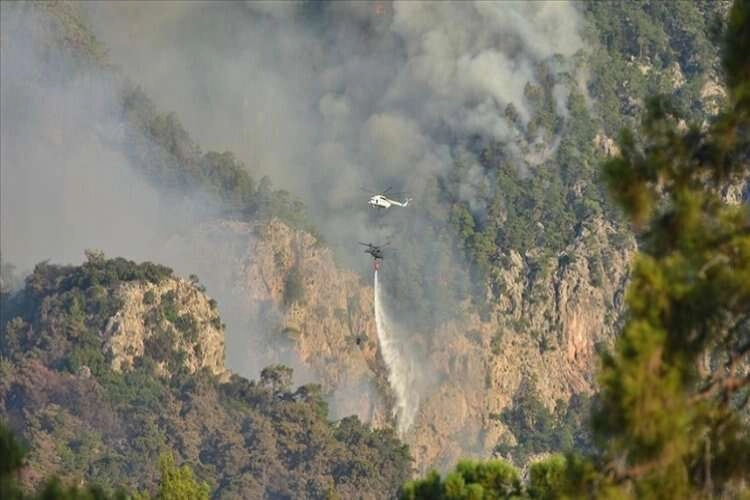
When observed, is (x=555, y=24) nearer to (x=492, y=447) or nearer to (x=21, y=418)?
(x=492, y=447)

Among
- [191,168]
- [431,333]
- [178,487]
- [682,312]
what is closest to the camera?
[682,312]

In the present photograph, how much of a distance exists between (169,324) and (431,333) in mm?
12070

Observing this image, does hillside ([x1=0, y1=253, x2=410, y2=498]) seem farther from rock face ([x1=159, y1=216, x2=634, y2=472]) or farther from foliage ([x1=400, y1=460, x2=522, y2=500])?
foliage ([x1=400, y1=460, x2=522, y2=500])

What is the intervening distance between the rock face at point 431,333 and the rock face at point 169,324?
198 inches

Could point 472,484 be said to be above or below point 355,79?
below

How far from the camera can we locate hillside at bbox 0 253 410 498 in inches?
5182

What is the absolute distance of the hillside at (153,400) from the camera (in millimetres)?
131625

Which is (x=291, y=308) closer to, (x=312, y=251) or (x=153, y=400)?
(x=312, y=251)

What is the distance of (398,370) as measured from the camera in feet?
466

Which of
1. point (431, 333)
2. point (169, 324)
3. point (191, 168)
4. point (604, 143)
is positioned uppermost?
point (604, 143)

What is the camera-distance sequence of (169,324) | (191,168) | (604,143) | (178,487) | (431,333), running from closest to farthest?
(178,487), (169,324), (431,333), (191,168), (604,143)

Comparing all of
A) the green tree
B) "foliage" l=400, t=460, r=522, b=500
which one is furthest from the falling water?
the green tree

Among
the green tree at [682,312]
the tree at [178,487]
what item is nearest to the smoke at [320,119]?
the tree at [178,487]

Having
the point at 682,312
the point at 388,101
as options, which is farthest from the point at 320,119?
the point at 682,312
